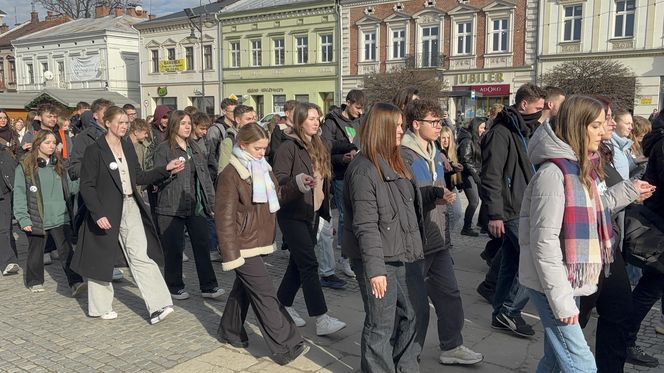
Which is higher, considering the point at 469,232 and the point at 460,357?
the point at 460,357

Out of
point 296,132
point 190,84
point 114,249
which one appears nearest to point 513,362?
point 296,132

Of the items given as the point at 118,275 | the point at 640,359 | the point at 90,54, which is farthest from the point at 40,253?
the point at 90,54

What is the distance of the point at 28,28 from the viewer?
58.5 metres

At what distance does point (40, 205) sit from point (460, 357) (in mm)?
4759

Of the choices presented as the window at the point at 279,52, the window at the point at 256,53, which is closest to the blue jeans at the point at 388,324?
the window at the point at 279,52

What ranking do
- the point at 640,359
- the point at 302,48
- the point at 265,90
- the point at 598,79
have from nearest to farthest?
the point at 640,359, the point at 598,79, the point at 302,48, the point at 265,90

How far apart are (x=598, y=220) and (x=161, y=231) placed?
433 centimetres

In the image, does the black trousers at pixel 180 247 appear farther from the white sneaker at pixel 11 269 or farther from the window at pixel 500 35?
the window at pixel 500 35

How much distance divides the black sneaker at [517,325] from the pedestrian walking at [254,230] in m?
1.76

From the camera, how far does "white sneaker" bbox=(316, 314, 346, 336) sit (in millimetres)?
5000

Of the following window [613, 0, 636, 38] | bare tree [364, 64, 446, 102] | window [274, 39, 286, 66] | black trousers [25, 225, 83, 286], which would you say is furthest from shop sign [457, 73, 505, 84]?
black trousers [25, 225, 83, 286]

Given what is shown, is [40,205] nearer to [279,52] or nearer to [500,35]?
[500,35]

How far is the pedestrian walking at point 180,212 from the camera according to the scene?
6.05 meters

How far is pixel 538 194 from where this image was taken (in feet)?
10.1
